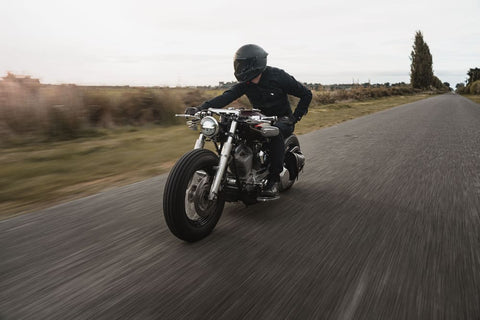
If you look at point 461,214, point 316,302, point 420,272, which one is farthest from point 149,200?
point 461,214

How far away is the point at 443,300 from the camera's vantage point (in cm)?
212

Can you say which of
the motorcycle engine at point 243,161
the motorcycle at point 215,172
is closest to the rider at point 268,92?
the motorcycle at point 215,172

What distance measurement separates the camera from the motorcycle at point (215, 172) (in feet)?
9.09

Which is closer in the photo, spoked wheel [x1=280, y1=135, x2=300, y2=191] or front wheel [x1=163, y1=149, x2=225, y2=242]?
front wheel [x1=163, y1=149, x2=225, y2=242]

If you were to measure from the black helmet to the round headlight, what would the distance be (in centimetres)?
87

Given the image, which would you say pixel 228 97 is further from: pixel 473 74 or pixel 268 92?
pixel 473 74

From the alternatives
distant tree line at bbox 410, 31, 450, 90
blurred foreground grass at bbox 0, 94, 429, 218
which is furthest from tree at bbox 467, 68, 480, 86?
blurred foreground grass at bbox 0, 94, 429, 218

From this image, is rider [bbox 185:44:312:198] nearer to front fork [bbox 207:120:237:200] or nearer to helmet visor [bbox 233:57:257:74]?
helmet visor [bbox 233:57:257:74]

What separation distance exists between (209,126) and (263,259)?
1.22 meters

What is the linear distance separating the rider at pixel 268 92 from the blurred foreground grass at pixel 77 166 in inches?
98.3

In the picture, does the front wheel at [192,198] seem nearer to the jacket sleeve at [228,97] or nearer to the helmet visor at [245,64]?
the jacket sleeve at [228,97]

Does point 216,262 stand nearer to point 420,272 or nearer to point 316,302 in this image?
point 316,302

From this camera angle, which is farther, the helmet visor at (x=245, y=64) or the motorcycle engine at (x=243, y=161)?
the helmet visor at (x=245, y=64)

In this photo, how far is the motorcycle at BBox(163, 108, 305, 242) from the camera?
2770 millimetres
